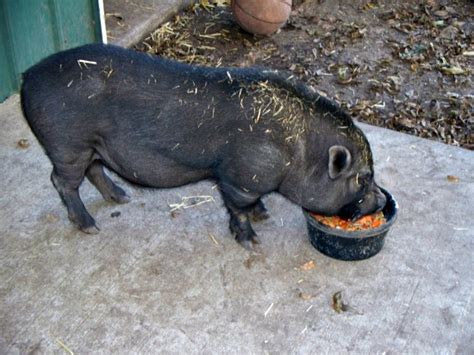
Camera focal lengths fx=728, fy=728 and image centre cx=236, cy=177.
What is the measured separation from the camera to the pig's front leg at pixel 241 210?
4.17 m

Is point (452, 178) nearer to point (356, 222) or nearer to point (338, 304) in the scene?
point (356, 222)

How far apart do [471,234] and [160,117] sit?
2.10 metres

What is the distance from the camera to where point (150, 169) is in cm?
415

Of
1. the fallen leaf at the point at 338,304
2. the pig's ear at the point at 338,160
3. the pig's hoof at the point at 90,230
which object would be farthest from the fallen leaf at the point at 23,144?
the fallen leaf at the point at 338,304

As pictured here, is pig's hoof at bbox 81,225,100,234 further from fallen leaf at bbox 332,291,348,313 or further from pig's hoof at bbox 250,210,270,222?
fallen leaf at bbox 332,291,348,313

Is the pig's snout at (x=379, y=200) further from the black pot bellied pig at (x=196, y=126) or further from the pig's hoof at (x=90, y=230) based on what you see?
the pig's hoof at (x=90, y=230)

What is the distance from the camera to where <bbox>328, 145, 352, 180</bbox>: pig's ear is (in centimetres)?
394

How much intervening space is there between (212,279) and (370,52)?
3.79 m

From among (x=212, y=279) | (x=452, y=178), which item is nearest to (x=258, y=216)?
(x=212, y=279)

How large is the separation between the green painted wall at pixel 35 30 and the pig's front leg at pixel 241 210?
7.60 feet

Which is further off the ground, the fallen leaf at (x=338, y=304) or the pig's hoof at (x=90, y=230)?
the fallen leaf at (x=338, y=304)

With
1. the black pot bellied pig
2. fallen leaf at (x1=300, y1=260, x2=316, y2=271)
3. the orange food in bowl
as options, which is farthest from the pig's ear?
fallen leaf at (x1=300, y1=260, x2=316, y2=271)

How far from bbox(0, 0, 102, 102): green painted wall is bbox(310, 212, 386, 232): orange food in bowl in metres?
2.74

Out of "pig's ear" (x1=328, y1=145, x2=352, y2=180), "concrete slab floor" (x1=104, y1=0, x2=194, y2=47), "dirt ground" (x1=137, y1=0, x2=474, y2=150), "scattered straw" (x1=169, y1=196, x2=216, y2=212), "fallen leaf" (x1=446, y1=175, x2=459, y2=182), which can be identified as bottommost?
"dirt ground" (x1=137, y1=0, x2=474, y2=150)
